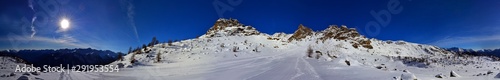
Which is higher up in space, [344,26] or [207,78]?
[344,26]

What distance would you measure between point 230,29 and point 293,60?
171 feet

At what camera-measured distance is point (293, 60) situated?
2544cm

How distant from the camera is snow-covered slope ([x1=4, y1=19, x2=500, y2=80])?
48.6 feet

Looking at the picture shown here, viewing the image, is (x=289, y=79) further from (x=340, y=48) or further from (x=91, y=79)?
(x=340, y=48)

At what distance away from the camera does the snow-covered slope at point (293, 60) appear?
14.8 meters

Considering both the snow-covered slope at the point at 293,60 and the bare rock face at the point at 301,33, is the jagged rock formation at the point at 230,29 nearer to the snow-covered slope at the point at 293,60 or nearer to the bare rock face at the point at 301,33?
the snow-covered slope at the point at 293,60

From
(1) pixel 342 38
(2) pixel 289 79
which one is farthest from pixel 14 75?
(1) pixel 342 38

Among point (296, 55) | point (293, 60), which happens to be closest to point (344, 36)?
point (296, 55)

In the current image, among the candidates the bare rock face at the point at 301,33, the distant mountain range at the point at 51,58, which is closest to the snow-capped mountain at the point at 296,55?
the bare rock face at the point at 301,33

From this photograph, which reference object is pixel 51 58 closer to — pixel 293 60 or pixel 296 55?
pixel 296 55

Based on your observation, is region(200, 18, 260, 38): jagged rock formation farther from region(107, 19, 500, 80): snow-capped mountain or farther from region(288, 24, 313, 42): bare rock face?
region(288, 24, 313, 42): bare rock face

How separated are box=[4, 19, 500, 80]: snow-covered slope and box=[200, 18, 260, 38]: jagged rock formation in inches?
9.8

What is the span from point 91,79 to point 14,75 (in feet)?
9.37

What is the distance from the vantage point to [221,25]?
84000 mm
